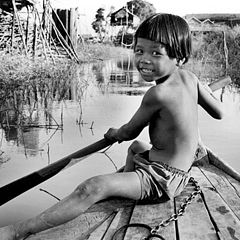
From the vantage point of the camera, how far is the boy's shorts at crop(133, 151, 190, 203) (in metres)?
2.18

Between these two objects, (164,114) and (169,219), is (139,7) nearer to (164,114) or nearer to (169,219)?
(164,114)

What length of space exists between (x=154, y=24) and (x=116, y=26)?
4127cm

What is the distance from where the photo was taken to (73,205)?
6.48 feet

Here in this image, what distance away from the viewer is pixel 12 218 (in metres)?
3.24

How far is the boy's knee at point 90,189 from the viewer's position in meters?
1.98

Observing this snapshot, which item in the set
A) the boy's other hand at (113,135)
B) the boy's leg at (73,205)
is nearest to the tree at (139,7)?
the boy's other hand at (113,135)

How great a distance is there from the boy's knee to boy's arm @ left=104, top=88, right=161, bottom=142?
435mm

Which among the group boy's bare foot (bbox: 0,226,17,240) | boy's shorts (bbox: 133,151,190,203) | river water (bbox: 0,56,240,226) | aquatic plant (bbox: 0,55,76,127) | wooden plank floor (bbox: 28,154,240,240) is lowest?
river water (bbox: 0,56,240,226)

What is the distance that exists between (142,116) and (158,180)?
0.34m

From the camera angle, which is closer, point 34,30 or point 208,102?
point 208,102

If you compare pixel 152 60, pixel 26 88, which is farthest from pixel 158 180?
pixel 26 88

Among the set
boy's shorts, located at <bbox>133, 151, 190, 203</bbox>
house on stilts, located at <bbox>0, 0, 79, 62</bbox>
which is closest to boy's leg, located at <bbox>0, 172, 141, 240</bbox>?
boy's shorts, located at <bbox>133, 151, 190, 203</bbox>

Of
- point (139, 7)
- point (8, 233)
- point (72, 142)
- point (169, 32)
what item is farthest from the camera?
point (139, 7)

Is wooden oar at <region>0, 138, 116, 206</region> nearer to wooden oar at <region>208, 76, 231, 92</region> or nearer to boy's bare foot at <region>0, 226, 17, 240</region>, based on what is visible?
boy's bare foot at <region>0, 226, 17, 240</region>
